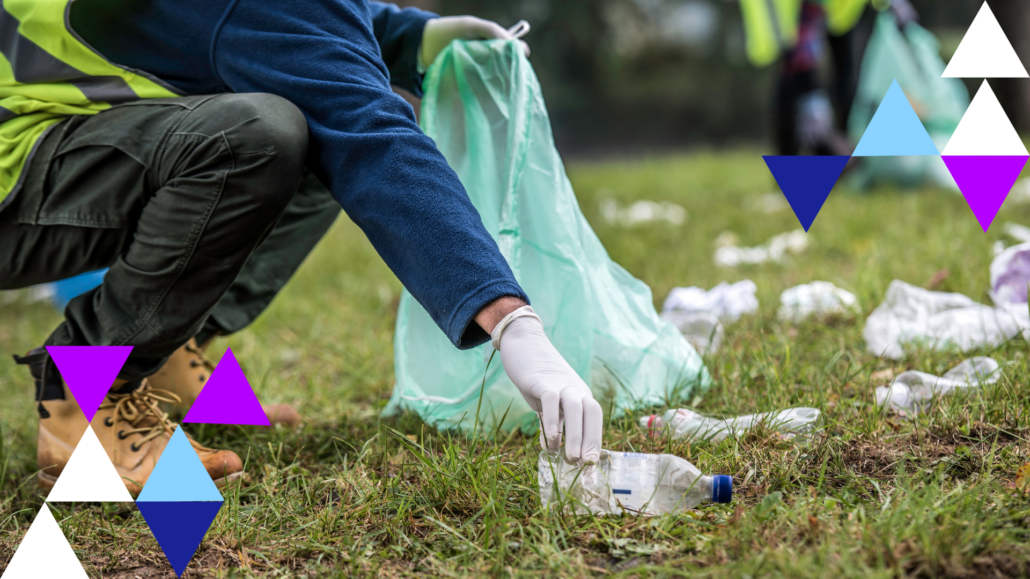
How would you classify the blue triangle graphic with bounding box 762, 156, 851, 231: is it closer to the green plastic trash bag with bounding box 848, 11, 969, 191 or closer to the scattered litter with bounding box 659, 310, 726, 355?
the scattered litter with bounding box 659, 310, 726, 355

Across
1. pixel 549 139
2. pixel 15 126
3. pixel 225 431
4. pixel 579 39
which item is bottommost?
pixel 579 39

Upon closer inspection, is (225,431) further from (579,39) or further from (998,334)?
(579,39)

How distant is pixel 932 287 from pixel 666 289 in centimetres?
72

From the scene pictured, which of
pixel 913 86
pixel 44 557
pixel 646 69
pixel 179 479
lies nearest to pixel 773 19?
pixel 913 86

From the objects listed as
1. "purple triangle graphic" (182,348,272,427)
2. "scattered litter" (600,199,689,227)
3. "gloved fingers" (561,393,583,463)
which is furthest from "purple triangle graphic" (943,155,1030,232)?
"scattered litter" (600,199,689,227)

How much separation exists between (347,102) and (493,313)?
39 centimetres

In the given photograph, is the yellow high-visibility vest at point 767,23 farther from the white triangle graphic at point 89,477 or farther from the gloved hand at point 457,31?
the white triangle graphic at point 89,477

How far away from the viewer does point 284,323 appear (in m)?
2.42

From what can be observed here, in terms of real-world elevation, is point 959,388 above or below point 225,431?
above

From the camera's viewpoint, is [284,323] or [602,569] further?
[284,323]

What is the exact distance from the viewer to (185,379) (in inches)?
64.4

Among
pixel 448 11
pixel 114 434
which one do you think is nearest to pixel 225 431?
pixel 114 434

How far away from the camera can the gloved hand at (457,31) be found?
1.50 meters

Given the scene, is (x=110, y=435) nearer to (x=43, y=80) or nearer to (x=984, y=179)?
(x=43, y=80)
